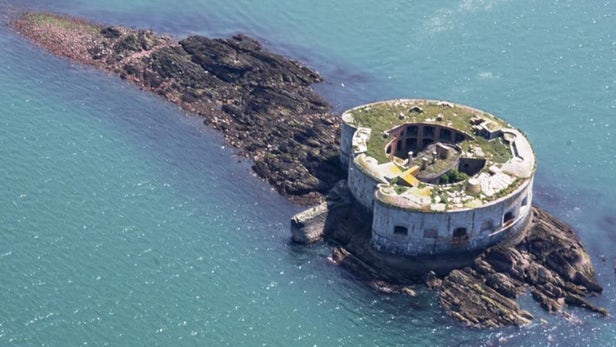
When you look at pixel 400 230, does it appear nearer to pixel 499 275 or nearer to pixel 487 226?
pixel 487 226

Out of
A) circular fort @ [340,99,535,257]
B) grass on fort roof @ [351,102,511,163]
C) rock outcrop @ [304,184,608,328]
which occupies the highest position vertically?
grass on fort roof @ [351,102,511,163]

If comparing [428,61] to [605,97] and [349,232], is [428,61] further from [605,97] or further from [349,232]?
[349,232]

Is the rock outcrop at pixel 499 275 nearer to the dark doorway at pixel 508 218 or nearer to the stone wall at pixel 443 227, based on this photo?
the stone wall at pixel 443 227

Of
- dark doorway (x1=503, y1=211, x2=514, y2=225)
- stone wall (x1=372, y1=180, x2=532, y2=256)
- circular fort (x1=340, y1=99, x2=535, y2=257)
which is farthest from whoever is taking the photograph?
dark doorway (x1=503, y1=211, x2=514, y2=225)

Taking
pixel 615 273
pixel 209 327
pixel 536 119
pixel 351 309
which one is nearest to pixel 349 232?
pixel 351 309

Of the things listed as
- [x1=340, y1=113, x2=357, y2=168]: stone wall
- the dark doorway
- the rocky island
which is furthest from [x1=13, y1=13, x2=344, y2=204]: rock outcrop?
the dark doorway

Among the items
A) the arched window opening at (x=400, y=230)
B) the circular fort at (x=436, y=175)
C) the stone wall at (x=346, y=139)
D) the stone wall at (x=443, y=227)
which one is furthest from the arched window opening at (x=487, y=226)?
the stone wall at (x=346, y=139)

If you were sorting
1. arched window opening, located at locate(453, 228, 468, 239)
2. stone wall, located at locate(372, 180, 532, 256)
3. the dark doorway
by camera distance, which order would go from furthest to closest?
the dark doorway
arched window opening, located at locate(453, 228, 468, 239)
stone wall, located at locate(372, 180, 532, 256)

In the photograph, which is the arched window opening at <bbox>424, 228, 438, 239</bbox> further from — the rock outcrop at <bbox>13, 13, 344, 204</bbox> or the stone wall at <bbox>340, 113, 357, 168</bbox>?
the rock outcrop at <bbox>13, 13, 344, 204</bbox>
